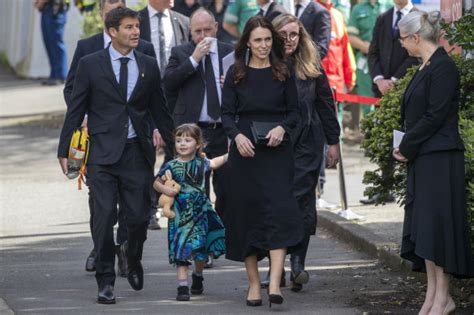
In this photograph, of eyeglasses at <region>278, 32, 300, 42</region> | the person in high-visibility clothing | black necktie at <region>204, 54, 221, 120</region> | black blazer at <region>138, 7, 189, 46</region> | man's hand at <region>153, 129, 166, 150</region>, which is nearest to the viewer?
eyeglasses at <region>278, 32, 300, 42</region>

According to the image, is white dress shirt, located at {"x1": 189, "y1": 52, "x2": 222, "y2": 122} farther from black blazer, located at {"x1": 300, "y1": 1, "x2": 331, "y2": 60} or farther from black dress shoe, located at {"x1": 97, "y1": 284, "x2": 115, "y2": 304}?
black blazer, located at {"x1": 300, "y1": 1, "x2": 331, "y2": 60}

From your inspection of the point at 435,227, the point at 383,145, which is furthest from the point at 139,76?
the point at 435,227

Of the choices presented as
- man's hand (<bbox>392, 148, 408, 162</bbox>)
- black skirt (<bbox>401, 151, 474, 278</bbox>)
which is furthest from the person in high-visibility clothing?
black skirt (<bbox>401, 151, 474, 278</bbox>)

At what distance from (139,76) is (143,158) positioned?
0.57 metres

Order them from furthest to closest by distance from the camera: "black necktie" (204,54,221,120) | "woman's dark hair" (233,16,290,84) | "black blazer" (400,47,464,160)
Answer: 1. "black necktie" (204,54,221,120)
2. "woman's dark hair" (233,16,290,84)
3. "black blazer" (400,47,464,160)

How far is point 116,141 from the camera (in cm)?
994

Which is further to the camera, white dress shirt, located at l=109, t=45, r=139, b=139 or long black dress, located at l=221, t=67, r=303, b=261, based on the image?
white dress shirt, located at l=109, t=45, r=139, b=139

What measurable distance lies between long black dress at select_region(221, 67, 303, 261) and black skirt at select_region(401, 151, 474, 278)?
3.92ft

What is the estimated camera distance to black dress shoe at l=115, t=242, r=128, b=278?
10.5 meters

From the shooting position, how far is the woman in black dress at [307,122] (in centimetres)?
1031

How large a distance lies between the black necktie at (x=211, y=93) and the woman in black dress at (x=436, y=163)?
2.84 meters

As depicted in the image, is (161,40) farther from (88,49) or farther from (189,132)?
(189,132)

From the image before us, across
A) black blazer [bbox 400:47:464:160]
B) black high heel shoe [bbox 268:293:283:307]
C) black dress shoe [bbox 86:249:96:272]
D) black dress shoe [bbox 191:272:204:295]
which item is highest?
black blazer [bbox 400:47:464:160]

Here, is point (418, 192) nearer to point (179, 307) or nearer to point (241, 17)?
point (179, 307)
